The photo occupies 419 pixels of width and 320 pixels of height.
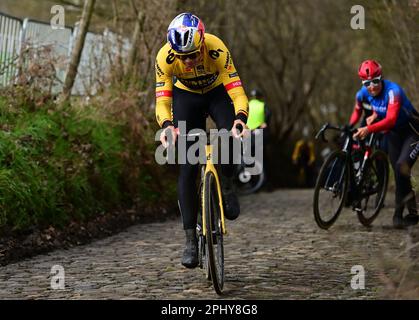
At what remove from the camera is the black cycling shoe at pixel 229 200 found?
6934mm

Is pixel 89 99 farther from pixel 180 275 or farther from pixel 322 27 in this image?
pixel 322 27

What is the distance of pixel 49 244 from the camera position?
8.62m

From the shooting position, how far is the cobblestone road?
6.36 meters

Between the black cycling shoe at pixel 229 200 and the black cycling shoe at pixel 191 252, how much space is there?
0.37m

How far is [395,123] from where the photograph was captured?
10.1 m

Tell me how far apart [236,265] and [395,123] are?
342 centimetres

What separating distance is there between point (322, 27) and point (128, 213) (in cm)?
2058

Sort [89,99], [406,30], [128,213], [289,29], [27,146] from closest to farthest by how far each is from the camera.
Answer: [27,146] → [128,213] → [89,99] → [406,30] → [289,29]

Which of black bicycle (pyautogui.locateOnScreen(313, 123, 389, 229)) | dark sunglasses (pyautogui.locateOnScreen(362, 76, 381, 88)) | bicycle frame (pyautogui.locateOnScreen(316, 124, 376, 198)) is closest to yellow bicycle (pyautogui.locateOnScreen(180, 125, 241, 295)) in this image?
black bicycle (pyautogui.locateOnScreen(313, 123, 389, 229))

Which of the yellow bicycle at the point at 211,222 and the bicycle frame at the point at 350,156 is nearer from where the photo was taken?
the yellow bicycle at the point at 211,222

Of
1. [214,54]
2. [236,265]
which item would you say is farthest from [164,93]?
[236,265]

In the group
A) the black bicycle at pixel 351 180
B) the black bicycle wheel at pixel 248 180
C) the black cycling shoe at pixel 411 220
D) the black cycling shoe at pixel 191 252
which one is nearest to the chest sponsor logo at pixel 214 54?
the black cycling shoe at pixel 191 252

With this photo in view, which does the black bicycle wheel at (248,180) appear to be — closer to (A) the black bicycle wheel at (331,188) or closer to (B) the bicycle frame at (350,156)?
(B) the bicycle frame at (350,156)

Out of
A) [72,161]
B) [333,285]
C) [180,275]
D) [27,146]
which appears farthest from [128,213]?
[333,285]
